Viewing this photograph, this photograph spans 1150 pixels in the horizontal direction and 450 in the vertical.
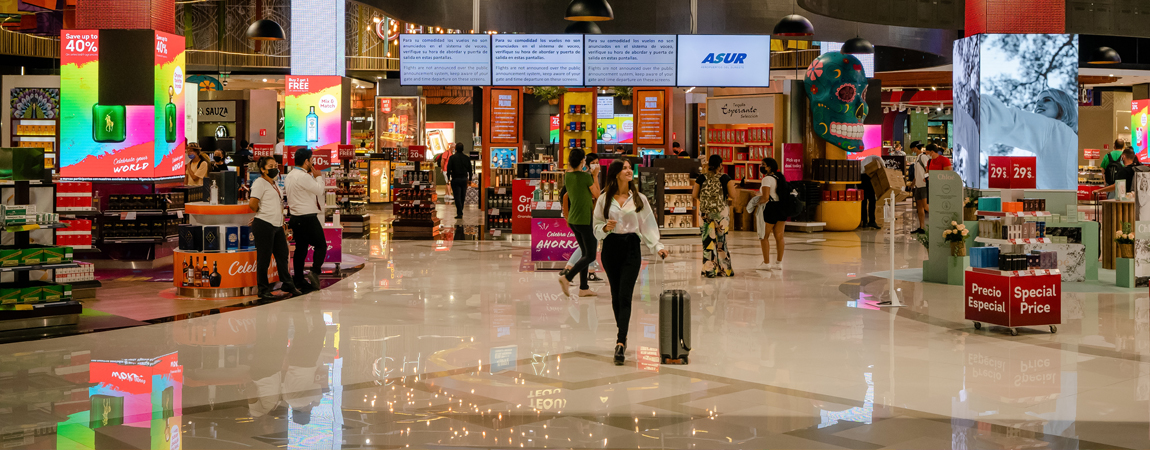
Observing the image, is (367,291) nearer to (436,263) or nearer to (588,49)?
(436,263)

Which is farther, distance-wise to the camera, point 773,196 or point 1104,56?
point 1104,56

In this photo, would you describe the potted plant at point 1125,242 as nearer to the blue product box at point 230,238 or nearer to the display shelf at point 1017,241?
the display shelf at point 1017,241

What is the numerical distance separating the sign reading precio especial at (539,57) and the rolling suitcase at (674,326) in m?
8.93

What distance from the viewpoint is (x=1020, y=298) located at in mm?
7484

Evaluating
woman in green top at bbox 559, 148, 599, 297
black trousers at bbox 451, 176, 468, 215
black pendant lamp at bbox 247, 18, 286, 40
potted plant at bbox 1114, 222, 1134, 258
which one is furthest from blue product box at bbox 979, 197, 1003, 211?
black pendant lamp at bbox 247, 18, 286, 40

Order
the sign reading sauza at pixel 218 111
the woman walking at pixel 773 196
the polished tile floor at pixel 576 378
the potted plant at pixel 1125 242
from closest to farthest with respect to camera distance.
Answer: the polished tile floor at pixel 576 378, the potted plant at pixel 1125 242, the woman walking at pixel 773 196, the sign reading sauza at pixel 218 111

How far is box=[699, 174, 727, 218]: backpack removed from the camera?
1070 centimetres

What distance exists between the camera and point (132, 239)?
11.4 meters

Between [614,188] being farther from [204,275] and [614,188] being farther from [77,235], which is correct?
[77,235]

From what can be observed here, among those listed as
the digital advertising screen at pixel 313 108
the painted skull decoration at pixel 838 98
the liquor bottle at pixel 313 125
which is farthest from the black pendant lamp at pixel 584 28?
the liquor bottle at pixel 313 125

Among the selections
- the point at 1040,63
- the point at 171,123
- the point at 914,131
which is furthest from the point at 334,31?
the point at 914,131

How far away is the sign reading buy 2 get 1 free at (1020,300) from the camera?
748cm

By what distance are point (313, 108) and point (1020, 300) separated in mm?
14252

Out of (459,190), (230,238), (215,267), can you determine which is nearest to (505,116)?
(459,190)
